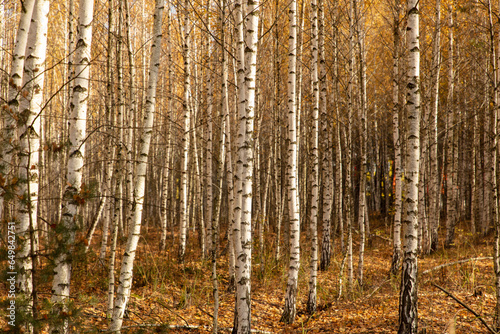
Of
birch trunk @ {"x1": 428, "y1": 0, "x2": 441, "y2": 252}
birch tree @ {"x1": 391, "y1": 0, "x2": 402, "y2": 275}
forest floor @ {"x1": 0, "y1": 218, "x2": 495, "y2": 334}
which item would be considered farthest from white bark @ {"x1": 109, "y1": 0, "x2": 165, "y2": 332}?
birch trunk @ {"x1": 428, "y1": 0, "x2": 441, "y2": 252}

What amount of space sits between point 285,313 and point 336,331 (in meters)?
0.83

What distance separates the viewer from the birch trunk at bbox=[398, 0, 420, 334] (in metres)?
4.17

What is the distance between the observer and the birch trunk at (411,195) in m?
4.17

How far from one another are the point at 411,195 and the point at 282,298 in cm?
368

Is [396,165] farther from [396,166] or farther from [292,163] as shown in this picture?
[292,163]

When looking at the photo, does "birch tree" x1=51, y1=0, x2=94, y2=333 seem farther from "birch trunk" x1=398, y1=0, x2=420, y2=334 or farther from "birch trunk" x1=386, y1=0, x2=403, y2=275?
"birch trunk" x1=386, y1=0, x2=403, y2=275

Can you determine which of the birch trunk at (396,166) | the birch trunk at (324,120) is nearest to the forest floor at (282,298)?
the birch trunk at (396,166)

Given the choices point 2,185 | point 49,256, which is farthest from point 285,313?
point 2,185

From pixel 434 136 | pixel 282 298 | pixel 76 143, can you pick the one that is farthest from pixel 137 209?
pixel 434 136

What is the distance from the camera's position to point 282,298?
682cm

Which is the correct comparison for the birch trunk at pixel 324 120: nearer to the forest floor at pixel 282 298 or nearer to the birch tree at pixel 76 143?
the forest floor at pixel 282 298

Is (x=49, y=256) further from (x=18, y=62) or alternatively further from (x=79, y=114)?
(x=18, y=62)

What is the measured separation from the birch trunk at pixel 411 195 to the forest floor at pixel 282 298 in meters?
0.32

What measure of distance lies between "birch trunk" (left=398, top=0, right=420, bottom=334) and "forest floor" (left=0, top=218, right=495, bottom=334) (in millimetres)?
325
